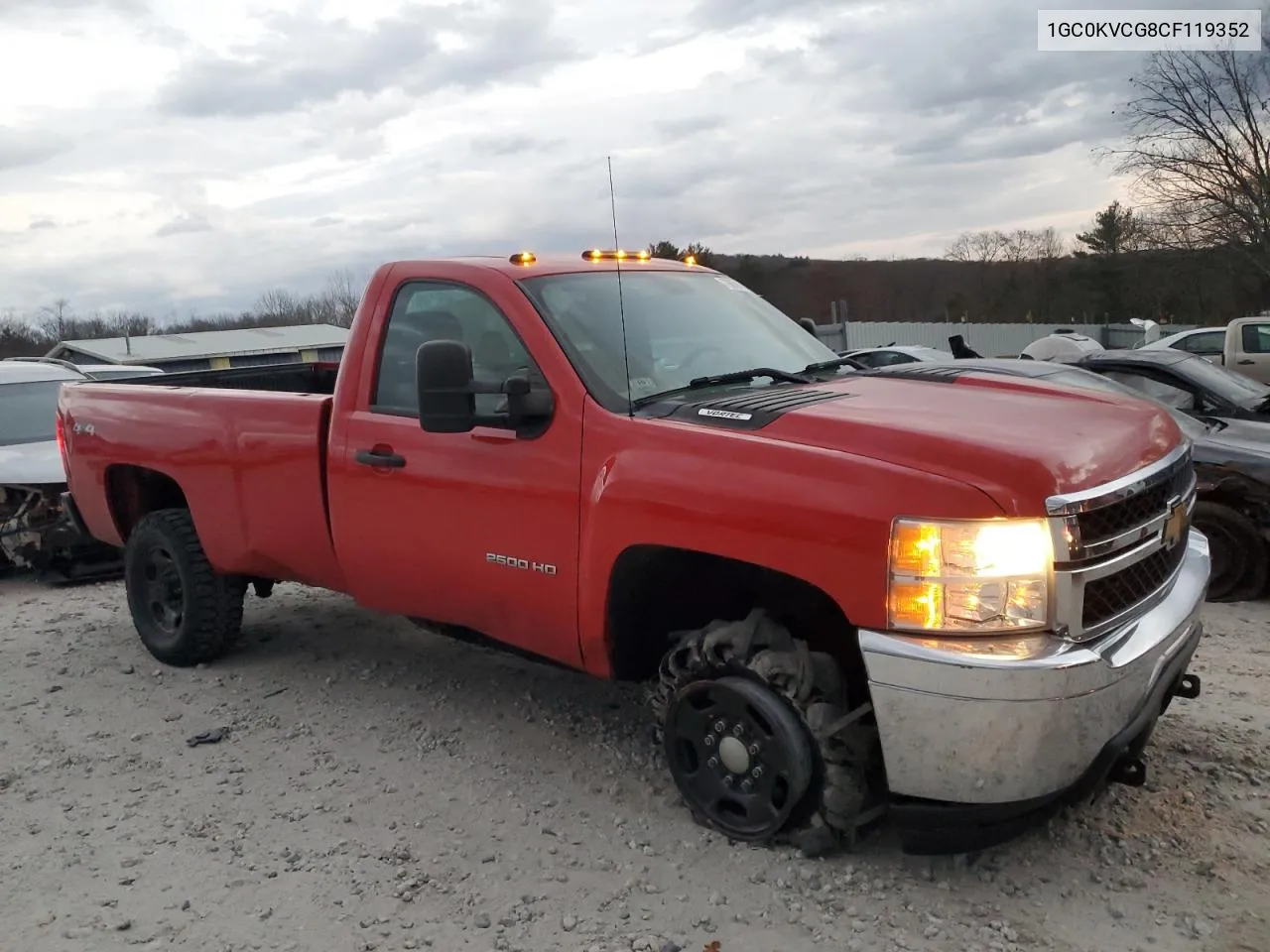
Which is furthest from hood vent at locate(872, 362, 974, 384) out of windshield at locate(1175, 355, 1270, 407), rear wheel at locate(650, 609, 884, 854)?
windshield at locate(1175, 355, 1270, 407)

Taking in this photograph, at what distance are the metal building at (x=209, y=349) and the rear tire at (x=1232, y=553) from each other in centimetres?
3438

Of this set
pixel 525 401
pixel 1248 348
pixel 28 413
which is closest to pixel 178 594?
pixel 525 401

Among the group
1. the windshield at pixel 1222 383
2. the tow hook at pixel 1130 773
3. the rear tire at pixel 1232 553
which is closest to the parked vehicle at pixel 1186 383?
the windshield at pixel 1222 383

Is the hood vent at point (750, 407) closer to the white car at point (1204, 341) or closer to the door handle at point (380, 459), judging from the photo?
the door handle at point (380, 459)

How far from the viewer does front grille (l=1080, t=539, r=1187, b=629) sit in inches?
118

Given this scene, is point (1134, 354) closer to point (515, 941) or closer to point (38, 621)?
point (515, 941)

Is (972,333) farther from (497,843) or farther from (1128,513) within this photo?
(497,843)

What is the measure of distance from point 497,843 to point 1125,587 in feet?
7.27

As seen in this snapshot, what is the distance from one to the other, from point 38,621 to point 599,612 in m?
4.96

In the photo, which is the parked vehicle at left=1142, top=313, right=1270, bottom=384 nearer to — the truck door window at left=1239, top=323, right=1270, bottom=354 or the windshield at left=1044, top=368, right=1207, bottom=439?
the truck door window at left=1239, top=323, right=1270, bottom=354

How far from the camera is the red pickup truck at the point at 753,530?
2.89 metres

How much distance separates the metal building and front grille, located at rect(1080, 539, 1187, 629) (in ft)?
120

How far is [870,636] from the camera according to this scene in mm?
2961

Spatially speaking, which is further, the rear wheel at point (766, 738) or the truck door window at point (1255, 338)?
the truck door window at point (1255, 338)
